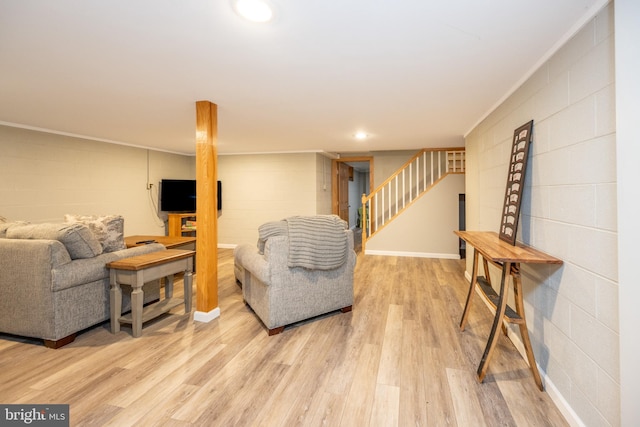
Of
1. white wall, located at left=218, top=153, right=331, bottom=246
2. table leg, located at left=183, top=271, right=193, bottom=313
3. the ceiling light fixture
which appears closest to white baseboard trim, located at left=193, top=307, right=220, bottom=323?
table leg, located at left=183, top=271, right=193, bottom=313

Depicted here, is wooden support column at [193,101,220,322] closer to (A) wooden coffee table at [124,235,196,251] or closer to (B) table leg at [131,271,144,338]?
(B) table leg at [131,271,144,338]

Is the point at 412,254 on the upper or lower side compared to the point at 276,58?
lower

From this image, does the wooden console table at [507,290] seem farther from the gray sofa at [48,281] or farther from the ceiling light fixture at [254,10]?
the gray sofa at [48,281]

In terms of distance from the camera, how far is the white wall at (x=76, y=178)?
411 centimetres

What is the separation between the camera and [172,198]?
641 centimetres

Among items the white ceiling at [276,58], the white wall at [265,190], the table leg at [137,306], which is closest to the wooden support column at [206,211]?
the white ceiling at [276,58]

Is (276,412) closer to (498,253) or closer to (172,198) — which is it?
(498,253)

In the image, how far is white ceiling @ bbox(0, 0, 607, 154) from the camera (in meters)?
1.59

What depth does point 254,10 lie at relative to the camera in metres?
1.57

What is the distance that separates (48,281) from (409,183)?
5.95 m

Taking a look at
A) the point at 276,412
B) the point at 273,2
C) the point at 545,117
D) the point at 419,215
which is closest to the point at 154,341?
the point at 276,412

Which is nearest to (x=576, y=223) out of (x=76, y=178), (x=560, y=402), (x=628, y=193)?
(x=628, y=193)

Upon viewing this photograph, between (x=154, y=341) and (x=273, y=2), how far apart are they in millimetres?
2569

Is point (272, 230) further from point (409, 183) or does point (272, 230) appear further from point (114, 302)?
point (409, 183)
